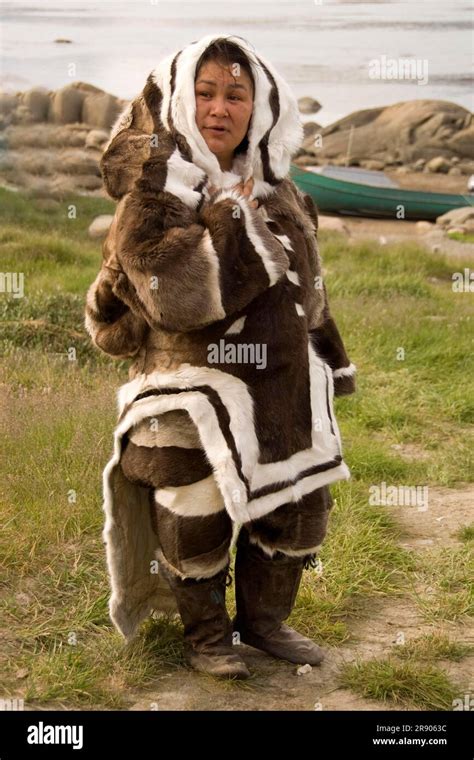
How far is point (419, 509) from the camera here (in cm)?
537

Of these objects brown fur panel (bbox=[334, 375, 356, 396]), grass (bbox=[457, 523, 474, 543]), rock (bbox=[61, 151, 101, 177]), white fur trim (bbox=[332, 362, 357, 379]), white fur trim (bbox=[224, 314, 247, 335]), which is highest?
rock (bbox=[61, 151, 101, 177])

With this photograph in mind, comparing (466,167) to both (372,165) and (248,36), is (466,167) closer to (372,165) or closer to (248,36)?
(372,165)

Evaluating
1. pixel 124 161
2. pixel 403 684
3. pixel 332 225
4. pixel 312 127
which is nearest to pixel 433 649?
pixel 403 684

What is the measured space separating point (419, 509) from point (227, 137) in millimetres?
2708

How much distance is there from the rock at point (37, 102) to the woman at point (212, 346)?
12886 mm

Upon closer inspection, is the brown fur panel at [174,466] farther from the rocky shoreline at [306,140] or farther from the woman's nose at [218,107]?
the rocky shoreline at [306,140]

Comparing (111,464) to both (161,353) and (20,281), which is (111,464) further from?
(20,281)

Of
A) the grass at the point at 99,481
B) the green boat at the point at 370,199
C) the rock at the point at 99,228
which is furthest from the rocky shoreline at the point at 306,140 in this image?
the grass at the point at 99,481

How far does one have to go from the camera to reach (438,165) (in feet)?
57.6

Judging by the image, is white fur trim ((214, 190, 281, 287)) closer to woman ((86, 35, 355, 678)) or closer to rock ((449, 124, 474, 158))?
woman ((86, 35, 355, 678))

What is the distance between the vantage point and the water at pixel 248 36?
14.3 meters

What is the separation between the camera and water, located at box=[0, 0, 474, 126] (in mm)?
14275

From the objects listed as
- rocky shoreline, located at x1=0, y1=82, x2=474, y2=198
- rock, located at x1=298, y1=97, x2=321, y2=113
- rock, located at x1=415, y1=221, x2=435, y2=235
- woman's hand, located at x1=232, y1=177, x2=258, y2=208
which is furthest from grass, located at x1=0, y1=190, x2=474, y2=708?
rock, located at x1=298, y1=97, x2=321, y2=113

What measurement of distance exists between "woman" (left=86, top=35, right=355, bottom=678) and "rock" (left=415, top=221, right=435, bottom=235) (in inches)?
470
